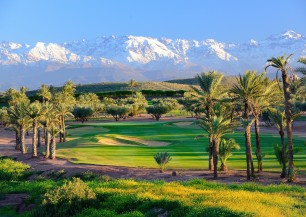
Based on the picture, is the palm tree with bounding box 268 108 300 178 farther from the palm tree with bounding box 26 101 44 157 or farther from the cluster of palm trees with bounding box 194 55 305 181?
the palm tree with bounding box 26 101 44 157

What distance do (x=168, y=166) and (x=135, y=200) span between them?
18603 millimetres

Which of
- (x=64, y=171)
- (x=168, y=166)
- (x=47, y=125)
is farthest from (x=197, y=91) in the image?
(x=47, y=125)

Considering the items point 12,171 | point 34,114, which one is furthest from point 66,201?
point 34,114

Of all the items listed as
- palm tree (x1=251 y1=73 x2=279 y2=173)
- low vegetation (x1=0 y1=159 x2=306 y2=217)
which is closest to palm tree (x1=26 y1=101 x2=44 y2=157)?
low vegetation (x1=0 y1=159 x2=306 y2=217)

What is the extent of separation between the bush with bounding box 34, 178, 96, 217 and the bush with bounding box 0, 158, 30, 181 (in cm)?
1464

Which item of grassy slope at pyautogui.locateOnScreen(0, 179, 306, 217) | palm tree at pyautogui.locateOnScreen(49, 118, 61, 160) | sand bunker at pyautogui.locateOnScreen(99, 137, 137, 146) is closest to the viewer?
grassy slope at pyautogui.locateOnScreen(0, 179, 306, 217)

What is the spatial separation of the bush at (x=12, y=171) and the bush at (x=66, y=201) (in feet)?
48.0

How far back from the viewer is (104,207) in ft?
78.5

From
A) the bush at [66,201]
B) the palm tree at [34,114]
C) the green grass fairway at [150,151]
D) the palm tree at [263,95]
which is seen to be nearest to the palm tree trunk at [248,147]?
the palm tree at [263,95]

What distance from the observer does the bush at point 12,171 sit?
3745 centimetres

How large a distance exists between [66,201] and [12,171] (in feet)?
57.7

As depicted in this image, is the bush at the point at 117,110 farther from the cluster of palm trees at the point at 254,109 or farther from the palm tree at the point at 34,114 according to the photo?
the cluster of palm trees at the point at 254,109

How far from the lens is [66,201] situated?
23.5 metres

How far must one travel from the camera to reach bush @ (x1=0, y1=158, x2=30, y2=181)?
37.4 m
